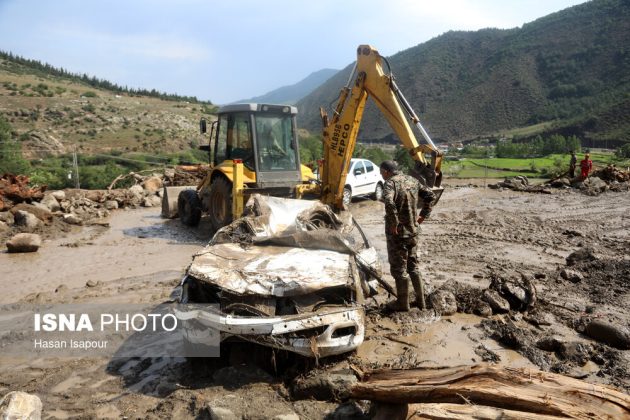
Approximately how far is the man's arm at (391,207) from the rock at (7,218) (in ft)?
34.5

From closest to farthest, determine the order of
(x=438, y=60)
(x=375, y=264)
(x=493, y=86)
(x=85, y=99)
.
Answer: (x=375, y=264), (x=85, y=99), (x=493, y=86), (x=438, y=60)

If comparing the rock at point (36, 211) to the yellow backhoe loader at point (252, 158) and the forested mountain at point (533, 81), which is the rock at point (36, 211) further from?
the forested mountain at point (533, 81)

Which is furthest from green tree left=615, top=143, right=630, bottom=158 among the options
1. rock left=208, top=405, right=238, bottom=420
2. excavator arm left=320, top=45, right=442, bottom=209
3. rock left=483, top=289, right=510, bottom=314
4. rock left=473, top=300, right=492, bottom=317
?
rock left=208, top=405, right=238, bottom=420

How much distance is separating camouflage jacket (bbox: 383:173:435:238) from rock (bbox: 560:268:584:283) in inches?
130

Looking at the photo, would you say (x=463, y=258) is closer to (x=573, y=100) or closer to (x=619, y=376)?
(x=619, y=376)

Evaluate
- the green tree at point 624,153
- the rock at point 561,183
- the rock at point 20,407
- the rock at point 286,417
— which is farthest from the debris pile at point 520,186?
the rock at point 20,407

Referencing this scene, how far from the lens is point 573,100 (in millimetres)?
70938

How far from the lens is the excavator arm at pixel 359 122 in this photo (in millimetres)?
8883

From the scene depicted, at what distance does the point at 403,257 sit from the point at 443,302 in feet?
2.76

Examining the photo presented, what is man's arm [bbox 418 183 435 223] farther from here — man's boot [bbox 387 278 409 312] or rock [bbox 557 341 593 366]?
rock [bbox 557 341 593 366]

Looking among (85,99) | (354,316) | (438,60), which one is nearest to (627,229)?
(354,316)

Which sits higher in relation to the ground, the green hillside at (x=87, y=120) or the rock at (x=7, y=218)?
the green hillside at (x=87, y=120)

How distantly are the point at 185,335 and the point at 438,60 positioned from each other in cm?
10181

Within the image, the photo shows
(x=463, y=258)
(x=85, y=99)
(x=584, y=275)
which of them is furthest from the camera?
Answer: (x=85, y=99)
